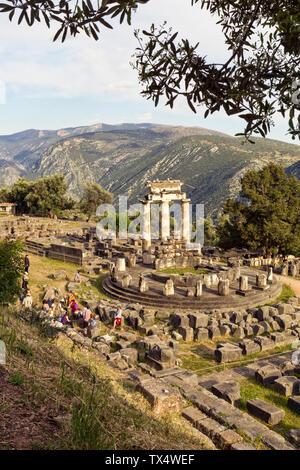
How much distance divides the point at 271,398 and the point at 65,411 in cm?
762

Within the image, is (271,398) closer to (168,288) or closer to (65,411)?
(65,411)

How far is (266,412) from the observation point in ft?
29.0

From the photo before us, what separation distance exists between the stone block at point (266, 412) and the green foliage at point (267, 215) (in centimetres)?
2227

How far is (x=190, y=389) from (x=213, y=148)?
150 meters

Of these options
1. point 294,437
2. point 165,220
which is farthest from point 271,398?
point 165,220

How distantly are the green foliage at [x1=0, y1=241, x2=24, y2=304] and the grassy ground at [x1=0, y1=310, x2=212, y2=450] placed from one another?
380cm

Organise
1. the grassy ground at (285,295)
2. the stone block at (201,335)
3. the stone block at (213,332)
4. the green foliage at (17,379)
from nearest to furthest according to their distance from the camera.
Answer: the green foliage at (17,379) → the stone block at (201,335) → the stone block at (213,332) → the grassy ground at (285,295)

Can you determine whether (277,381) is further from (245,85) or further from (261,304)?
(261,304)

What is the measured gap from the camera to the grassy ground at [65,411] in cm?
417

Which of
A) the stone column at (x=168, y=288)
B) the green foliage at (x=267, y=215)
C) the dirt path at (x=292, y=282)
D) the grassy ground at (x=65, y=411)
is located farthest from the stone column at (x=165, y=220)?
the grassy ground at (x=65, y=411)

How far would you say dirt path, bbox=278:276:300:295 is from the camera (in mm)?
24728

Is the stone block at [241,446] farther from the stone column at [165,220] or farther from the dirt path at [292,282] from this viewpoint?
the stone column at [165,220]

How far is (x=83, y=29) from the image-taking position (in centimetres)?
443
